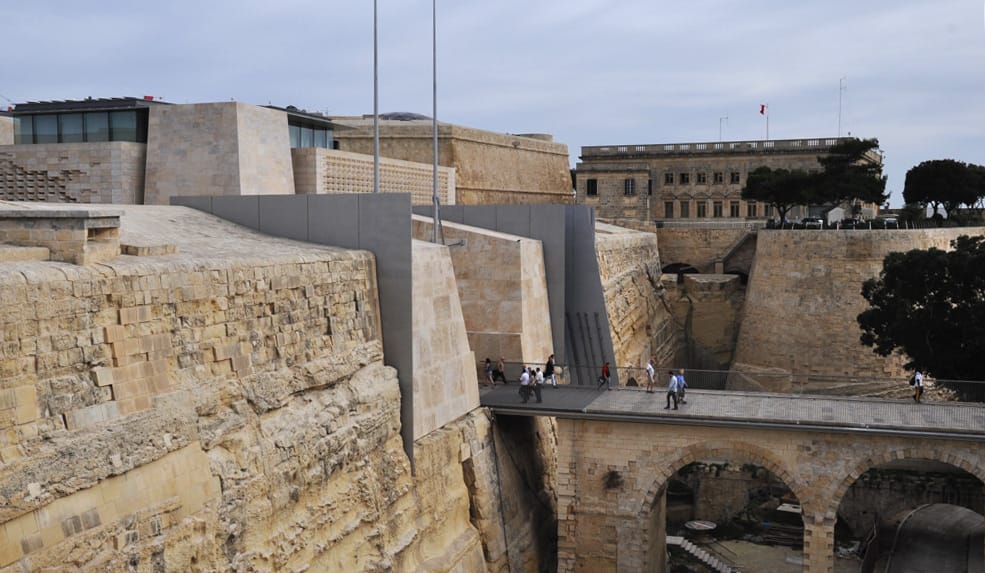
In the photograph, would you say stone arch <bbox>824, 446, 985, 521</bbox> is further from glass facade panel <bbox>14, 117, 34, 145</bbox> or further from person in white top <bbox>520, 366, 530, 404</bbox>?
glass facade panel <bbox>14, 117, 34, 145</bbox>

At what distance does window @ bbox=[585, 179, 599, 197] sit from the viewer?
50.5 meters

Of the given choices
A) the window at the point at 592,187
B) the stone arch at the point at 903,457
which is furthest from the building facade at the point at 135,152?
the window at the point at 592,187

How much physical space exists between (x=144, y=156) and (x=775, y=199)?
3029cm

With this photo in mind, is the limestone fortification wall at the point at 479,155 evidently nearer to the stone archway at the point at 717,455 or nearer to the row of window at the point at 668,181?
the row of window at the point at 668,181

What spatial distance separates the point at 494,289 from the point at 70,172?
317 inches

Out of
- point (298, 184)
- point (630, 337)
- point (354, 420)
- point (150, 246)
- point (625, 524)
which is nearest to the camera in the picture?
point (150, 246)

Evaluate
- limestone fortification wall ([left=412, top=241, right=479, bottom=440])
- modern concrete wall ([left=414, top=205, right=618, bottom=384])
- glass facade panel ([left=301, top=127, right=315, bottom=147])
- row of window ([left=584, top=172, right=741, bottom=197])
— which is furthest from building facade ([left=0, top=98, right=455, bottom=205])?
row of window ([left=584, top=172, right=741, bottom=197])

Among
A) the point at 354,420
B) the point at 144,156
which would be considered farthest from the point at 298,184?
the point at 354,420

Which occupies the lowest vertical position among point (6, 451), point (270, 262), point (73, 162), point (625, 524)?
point (625, 524)

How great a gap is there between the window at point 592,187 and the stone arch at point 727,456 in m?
33.4

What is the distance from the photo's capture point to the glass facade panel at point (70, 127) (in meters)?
19.1

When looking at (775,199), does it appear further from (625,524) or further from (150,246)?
(150,246)

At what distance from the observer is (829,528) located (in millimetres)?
17312

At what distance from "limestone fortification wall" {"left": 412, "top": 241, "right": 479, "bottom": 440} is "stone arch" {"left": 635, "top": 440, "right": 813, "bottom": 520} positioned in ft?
11.2
